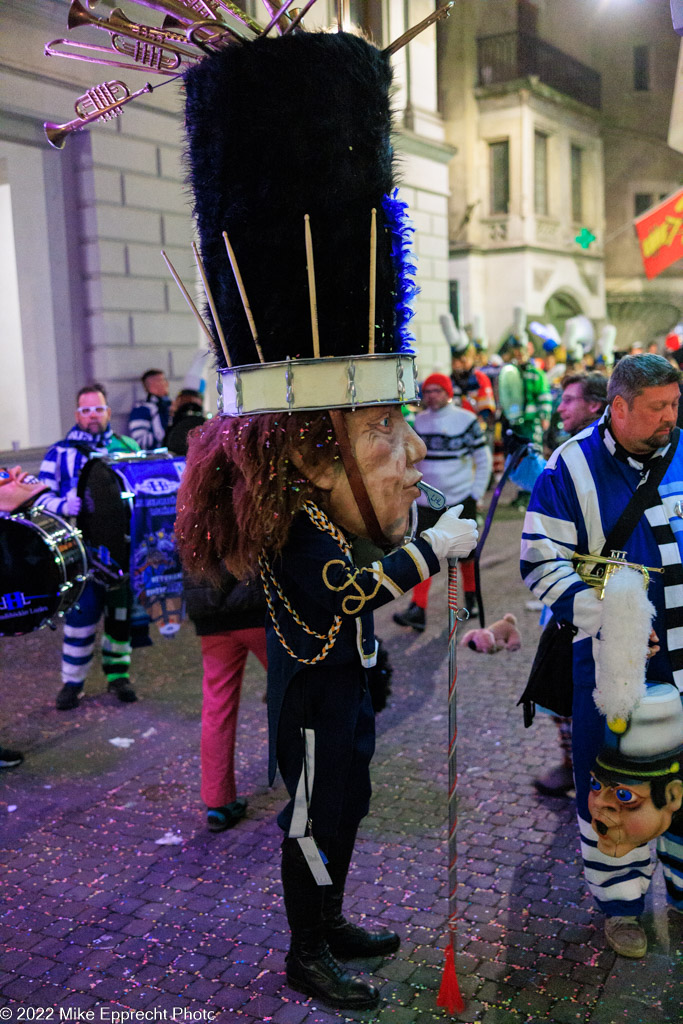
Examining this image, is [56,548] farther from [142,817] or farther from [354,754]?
[354,754]

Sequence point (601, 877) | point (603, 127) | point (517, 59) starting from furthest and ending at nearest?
point (603, 127) < point (517, 59) < point (601, 877)

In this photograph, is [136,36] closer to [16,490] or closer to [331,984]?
[16,490]

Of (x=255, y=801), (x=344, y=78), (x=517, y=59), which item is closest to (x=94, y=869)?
(x=255, y=801)

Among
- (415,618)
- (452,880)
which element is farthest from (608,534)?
(415,618)

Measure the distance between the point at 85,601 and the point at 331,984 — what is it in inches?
137

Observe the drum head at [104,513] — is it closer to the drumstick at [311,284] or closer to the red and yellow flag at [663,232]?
the drumstick at [311,284]

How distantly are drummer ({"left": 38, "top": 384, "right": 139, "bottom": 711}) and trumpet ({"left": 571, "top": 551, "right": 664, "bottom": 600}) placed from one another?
330 centimetres

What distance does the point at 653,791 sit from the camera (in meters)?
3.09

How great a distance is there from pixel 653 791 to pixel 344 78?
2473mm

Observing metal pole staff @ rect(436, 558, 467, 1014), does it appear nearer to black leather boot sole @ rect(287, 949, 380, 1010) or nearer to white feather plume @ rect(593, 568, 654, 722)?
black leather boot sole @ rect(287, 949, 380, 1010)

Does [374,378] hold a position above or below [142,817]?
above

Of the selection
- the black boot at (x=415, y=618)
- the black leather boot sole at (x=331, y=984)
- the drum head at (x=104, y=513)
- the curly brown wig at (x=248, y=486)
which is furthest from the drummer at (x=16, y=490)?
the black boot at (x=415, y=618)

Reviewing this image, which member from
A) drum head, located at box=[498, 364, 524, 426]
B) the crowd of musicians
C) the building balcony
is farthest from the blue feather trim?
the building balcony

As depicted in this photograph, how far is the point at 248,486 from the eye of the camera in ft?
9.21
